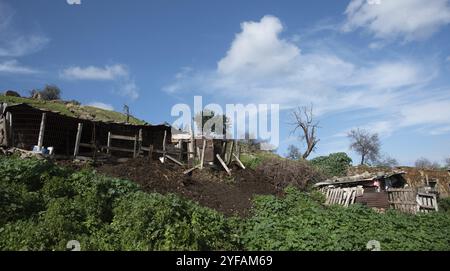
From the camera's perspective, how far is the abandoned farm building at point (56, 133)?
2044cm

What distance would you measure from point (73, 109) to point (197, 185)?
31.6 m

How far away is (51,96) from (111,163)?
156 feet

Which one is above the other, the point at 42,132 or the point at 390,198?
the point at 42,132

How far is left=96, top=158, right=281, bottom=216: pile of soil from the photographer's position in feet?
53.3

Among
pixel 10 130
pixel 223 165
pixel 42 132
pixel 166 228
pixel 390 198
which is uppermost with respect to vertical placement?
pixel 10 130

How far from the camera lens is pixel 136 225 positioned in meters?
8.48

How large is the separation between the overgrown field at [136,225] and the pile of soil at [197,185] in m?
3.38

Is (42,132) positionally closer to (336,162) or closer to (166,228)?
(166,228)

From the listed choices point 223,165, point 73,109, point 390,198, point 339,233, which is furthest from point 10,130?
point 73,109

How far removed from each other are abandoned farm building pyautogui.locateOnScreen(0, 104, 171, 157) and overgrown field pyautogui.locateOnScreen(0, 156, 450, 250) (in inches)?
317

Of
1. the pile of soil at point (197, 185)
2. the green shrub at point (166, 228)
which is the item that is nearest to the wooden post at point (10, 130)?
the pile of soil at point (197, 185)

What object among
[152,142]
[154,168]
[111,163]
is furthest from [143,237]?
[152,142]
